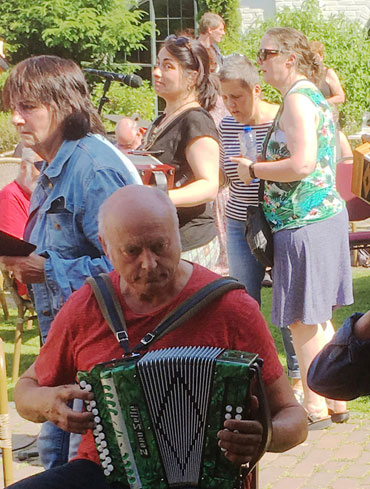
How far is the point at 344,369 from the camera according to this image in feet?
6.98

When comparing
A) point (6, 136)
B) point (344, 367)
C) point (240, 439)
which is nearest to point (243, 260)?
point (240, 439)

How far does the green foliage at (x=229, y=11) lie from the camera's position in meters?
20.0

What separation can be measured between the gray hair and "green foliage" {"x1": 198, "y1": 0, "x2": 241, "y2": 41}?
1523cm

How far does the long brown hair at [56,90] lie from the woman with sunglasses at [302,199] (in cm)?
130

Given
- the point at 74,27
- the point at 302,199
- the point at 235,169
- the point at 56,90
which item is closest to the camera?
the point at 56,90

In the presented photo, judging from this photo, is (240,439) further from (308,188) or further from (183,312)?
(308,188)

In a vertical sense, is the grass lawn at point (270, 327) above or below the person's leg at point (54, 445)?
below

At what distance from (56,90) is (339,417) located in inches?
100

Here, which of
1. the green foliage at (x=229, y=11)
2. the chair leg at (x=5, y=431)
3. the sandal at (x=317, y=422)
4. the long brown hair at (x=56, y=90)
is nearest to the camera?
the long brown hair at (x=56, y=90)

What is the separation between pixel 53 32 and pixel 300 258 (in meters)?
16.7

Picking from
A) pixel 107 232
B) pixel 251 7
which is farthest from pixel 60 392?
pixel 251 7

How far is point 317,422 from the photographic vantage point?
468 centimetres

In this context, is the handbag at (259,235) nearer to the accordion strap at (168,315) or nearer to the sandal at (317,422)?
the sandal at (317,422)

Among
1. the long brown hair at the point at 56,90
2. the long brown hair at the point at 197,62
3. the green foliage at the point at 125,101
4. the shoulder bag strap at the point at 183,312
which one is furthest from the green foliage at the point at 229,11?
the shoulder bag strap at the point at 183,312
